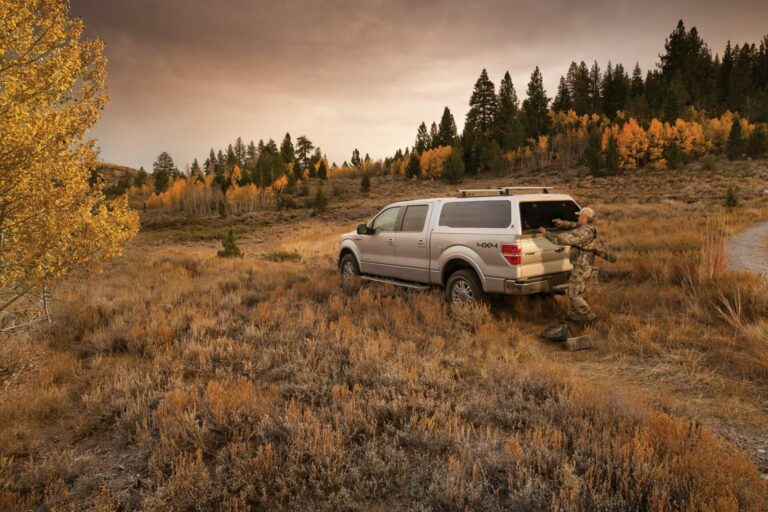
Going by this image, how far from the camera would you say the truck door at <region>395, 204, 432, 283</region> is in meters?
8.00

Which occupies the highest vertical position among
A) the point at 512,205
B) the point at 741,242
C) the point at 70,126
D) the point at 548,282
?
the point at 70,126

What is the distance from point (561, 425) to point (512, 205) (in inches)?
154

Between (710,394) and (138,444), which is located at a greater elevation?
(138,444)

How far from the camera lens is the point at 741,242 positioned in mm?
12445

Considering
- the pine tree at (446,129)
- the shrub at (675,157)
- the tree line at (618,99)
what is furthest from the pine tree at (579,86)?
the shrub at (675,157)

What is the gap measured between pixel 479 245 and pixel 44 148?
23.0 feet

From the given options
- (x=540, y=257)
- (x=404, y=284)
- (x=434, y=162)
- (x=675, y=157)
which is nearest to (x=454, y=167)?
(x=434, y=162)

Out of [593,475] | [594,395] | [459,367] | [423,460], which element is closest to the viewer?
[593,475]

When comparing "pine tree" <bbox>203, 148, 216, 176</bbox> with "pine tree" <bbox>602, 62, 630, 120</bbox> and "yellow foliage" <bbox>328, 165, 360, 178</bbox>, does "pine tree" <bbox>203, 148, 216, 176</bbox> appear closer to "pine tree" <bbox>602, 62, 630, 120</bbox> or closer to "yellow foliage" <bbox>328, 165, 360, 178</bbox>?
"yellow foliage" <bbox>328, 165, 360, 178</bbox>

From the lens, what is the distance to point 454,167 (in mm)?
73562

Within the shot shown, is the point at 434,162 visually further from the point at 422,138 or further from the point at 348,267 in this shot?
the point at 348,267

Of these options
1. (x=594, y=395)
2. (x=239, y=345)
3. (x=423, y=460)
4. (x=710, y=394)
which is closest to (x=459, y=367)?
(x=594, y=395)

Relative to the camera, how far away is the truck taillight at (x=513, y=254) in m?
6.25

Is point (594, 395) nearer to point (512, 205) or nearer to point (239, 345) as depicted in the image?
point (512, 205)
